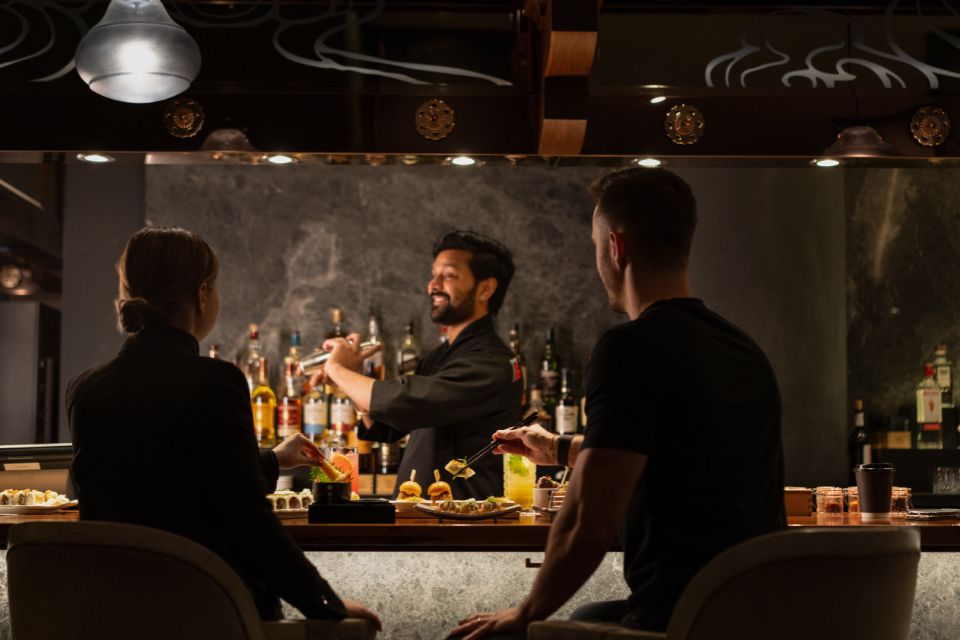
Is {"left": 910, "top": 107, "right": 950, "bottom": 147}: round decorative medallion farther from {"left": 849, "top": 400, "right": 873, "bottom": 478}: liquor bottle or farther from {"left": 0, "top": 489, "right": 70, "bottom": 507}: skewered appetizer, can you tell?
{"left": 0, "top": 489, "right": 70, "bottom": 507}: skewered appetizer

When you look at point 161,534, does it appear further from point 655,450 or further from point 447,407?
point 447,407

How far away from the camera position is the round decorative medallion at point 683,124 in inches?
127

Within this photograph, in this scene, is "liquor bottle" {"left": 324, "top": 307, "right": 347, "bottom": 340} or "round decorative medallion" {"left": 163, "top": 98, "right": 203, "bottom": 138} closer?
"round decorative medallion" {"left": 163, "top": 98, "right": 203, "bottom": 138}

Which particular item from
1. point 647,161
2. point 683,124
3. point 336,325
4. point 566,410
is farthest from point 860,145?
point 336,325

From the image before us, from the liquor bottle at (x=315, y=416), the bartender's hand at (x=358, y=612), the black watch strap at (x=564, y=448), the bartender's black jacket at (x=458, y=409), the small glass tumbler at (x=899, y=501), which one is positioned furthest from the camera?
the liquor bottle at (x=315, y=416)

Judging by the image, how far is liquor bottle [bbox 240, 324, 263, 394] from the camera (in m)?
5.00

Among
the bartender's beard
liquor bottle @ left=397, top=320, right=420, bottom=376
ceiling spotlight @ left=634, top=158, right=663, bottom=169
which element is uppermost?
ceiling spotlight @ left=634, top=158, right=663, bottom=169

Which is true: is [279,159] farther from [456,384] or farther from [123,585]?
[123,585]

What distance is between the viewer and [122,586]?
1537mm

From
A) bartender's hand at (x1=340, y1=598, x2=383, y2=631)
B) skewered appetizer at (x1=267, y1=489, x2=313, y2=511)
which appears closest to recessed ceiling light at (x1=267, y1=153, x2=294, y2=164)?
skewered appetizer at (x1=267, y1=489, x2=313, y2=511)

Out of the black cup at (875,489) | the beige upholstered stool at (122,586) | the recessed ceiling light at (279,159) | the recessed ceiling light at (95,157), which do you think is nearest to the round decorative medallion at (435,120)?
the recessed ceiling light at (279,159)

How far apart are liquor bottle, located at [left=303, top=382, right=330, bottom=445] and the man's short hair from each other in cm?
322

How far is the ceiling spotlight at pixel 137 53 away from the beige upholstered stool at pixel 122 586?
145 centimetres

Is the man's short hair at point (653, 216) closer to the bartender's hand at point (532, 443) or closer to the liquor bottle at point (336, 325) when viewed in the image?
the bartender's hand at point (532, 443)
